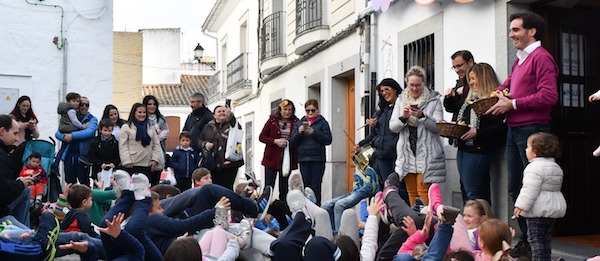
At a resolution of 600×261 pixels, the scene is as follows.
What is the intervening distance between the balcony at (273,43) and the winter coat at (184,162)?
7080 millimetres

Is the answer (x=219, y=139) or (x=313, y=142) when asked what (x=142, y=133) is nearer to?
(x=219, y=139)

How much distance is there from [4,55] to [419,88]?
30.2ft

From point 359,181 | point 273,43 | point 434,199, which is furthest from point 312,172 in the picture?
point 273,43

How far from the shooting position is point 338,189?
1248 centimetres

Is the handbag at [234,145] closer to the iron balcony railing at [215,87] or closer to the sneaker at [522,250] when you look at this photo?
the sneaker at [522,250]

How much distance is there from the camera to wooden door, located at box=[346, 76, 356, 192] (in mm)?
12491

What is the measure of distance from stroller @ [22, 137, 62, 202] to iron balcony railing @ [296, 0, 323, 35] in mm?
5864

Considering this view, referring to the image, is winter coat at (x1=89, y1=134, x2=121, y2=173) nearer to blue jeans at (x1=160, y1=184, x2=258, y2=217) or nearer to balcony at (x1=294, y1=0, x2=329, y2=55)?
blue jeans at (x1=160, y1=184, x2=258, y2=217)

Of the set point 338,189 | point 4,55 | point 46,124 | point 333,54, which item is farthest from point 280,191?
point 4,55

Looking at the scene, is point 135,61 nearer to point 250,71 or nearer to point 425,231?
point 250,71

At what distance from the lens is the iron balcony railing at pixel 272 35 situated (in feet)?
54.1

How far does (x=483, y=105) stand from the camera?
19.8 ft

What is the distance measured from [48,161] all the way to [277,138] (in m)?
2.92

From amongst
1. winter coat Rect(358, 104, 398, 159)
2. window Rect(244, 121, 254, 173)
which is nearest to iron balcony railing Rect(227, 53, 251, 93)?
window Rect(244, 121, 254, 173)
